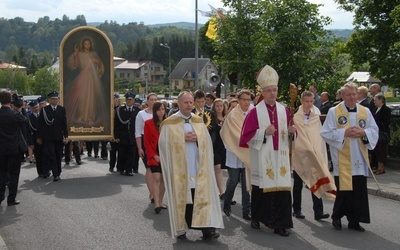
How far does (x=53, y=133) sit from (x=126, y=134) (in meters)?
1.81

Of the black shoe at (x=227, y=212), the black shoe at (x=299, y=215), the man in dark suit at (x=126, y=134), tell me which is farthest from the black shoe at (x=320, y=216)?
the man in dark suit at (x=126, y=134)

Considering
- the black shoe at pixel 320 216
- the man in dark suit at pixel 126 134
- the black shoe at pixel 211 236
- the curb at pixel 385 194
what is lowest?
the curb at pixel 385 194

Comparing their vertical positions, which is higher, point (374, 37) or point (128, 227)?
point (374, 37)

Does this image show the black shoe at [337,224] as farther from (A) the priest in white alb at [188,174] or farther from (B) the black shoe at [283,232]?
(A) the priest in white alb at [188,174]

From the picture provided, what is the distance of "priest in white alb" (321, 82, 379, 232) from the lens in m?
9.04

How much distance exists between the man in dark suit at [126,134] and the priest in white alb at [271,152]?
6.98m

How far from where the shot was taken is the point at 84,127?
653 inches

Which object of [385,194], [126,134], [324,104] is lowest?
[385,194]

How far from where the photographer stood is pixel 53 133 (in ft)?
48.2

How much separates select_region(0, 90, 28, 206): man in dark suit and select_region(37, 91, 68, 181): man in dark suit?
3.21 m

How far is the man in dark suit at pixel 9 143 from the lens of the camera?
11.0m

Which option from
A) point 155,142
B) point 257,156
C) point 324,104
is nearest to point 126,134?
point 324,104

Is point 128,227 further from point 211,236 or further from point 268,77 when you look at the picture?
point 268,77

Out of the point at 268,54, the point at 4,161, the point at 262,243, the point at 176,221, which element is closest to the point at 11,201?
the point at 4,161
